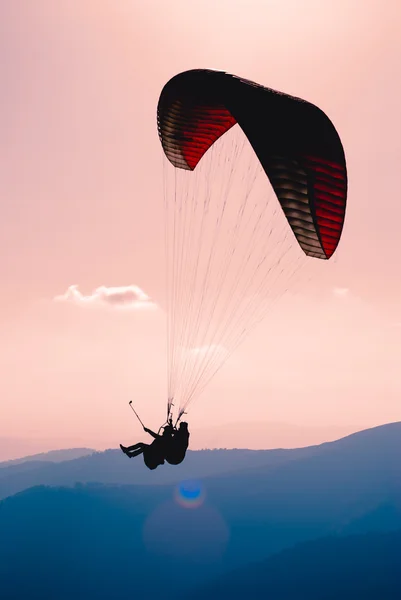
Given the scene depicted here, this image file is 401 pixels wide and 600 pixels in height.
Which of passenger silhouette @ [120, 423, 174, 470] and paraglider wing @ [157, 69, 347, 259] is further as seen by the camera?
passenger silhouette @ [120, 423, 174, 470]

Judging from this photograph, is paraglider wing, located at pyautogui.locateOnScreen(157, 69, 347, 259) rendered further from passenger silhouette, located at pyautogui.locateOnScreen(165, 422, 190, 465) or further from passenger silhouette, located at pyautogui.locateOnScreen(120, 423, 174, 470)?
passenger silhouette, located at pyautogui.locateOnScreen(120, 423, 174, 470)

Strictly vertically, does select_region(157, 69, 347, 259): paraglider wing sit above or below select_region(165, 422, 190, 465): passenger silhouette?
above

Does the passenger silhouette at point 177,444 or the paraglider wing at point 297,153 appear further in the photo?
the passenger silhouette at point 177,444

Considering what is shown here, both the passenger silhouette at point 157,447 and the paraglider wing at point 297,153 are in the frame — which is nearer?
the paraglider wing at point 297,153

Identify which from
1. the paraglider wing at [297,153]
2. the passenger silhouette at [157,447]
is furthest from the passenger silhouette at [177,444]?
the paraglider wing at [297,153]

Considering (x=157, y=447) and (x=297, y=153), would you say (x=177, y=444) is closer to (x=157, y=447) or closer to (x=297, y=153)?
(x=157, y=447)

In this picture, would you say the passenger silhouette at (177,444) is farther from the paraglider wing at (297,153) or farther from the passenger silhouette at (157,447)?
the paraglider wing at (297,153)

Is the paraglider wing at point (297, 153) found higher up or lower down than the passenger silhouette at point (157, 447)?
higher up

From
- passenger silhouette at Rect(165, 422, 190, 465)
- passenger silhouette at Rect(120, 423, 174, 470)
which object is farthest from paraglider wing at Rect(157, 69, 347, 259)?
passenger silhouette at Rect(120, 423, 174, 470)

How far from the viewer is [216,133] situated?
Result: 18469 mm

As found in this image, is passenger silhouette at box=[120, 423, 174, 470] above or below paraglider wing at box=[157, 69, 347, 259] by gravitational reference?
below

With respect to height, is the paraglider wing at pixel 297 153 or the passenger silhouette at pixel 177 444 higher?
the paraglider wing at pixel 297 153

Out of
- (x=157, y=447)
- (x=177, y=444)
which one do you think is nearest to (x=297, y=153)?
(x=177, y=444)

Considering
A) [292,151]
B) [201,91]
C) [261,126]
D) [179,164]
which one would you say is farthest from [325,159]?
[179,164]
